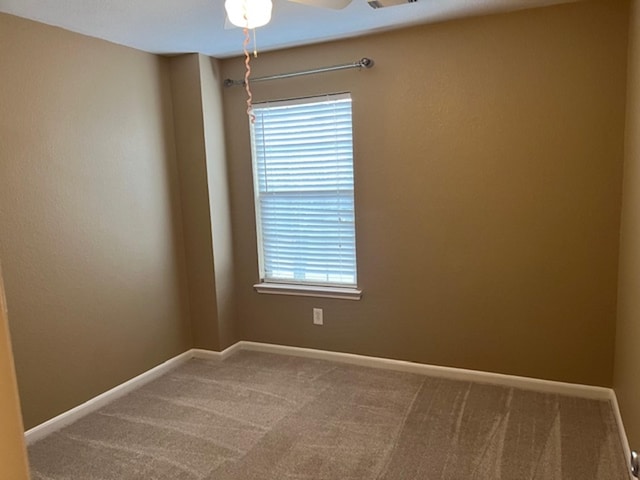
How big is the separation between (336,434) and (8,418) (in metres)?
2.14

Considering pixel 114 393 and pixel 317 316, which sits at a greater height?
pixel 317 316

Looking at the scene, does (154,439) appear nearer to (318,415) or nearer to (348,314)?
(318,415)

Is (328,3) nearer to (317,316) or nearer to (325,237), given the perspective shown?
(325,237)

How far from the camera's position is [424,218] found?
10.4 ft

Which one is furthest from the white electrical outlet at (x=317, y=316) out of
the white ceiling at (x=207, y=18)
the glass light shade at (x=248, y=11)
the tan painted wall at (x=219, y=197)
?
the glass light shade at (x=248, y=11)

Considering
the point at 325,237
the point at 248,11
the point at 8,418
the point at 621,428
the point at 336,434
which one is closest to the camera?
the point at 8,418

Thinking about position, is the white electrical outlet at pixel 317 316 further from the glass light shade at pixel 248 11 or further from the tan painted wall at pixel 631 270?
the glass light shade at pixel 248 11

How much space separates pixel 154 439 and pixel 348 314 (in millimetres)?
1482

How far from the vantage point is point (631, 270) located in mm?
2311

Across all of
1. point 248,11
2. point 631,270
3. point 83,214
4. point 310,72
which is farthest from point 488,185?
point 83,214

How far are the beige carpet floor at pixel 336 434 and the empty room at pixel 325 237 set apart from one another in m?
0.02

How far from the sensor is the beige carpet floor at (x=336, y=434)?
7.57ft

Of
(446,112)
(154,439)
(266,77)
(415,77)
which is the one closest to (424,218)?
(446,112)

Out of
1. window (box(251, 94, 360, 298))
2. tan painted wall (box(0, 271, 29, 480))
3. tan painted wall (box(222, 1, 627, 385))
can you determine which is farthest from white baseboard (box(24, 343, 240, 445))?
tan painted wall (box(0, 271, 29, 480))
